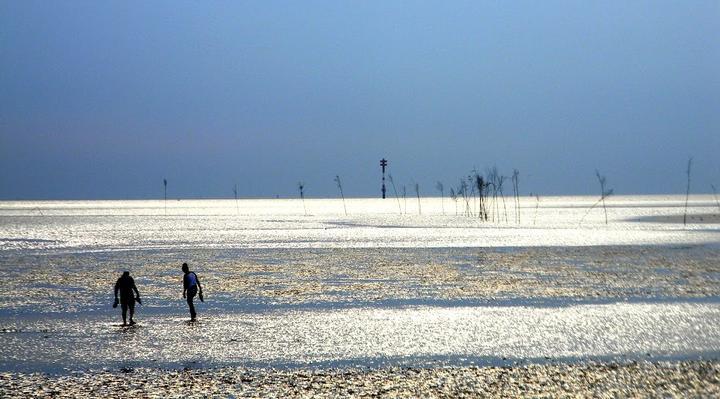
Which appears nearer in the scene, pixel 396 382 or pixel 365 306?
pixel 396 382

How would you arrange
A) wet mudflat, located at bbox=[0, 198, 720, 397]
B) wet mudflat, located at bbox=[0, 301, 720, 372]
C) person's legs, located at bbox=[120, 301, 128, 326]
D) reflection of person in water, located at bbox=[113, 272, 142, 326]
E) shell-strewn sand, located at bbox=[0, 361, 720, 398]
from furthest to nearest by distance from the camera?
person's legs, located at bbox=[120, 301, 128, 326] → reflection of person in water, located at bbox=[113, 272, 142, 326] → wet mudflat, located at bbox=[0, 301, 720, 372] → wet mudflat, located at bbox=[0, 198, 720, 397] → shell-strewn sand, located at bbox=[0, 361, 720, 398]

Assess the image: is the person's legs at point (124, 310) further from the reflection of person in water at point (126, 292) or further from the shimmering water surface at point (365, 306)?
the shimmering water surface at point (365, 306)

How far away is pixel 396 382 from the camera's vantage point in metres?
14.9

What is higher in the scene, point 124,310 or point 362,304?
point 124,310

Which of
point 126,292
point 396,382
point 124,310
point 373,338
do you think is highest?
point 126,292

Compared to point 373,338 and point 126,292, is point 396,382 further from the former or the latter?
point 126,292

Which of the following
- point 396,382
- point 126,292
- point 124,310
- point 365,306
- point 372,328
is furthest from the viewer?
point 365,306

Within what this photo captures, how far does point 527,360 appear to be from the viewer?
16.8 m

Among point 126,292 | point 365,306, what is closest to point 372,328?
point 365,306

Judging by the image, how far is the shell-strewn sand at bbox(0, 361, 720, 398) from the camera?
14148 mm

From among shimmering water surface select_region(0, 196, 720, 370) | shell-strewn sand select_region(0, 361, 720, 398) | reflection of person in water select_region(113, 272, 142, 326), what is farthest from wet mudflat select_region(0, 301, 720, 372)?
shell-strewn sand select_region(0, 361, 720, 398)

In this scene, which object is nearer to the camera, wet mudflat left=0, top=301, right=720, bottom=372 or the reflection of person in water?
wet mudflat left=0, top=301, right=720, bottom=372

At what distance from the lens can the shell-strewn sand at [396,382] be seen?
14.1 metres

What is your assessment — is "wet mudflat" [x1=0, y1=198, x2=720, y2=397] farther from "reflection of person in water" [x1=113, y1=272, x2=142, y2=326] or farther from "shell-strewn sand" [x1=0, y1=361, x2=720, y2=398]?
"reflection of person in water" [x1=113, y1=272, x2=142, y2=326]
